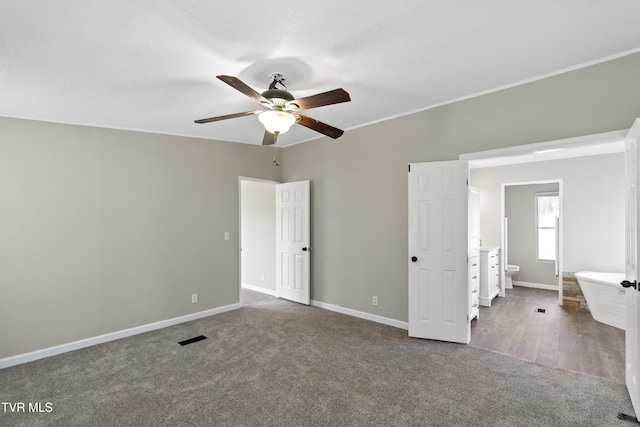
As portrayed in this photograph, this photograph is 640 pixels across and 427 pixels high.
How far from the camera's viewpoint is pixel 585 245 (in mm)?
5254

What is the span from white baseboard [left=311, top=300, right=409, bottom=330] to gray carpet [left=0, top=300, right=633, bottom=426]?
227mm

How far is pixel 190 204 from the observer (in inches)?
173

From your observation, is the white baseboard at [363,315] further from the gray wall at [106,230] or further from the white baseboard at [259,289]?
the gray wall at [106,230]

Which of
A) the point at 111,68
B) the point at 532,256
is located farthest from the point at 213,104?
the point at 532,256

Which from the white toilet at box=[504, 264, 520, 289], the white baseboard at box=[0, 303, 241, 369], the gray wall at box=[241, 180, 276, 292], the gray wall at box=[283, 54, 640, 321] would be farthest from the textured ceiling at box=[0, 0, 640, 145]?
the white toilet at box=[504, 264, 520, 289]

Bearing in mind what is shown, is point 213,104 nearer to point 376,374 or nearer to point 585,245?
point 376,374

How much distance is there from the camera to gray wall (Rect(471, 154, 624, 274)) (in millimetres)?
5062

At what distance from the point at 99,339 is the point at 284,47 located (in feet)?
12.6

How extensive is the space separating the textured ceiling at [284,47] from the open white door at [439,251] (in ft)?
2.96

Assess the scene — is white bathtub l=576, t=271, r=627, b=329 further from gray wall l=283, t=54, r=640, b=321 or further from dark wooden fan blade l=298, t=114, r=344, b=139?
dark wooden fan blade l=298, t=114, r=344, b=139

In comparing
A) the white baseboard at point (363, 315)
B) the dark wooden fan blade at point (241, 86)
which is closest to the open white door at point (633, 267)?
the white baseboard at point (363, 315)

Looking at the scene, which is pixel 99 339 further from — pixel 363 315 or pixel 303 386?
pixel 363 315

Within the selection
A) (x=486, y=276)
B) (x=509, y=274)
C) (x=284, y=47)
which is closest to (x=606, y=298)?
(x=486, y=276)

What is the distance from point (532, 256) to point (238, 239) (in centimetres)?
618
